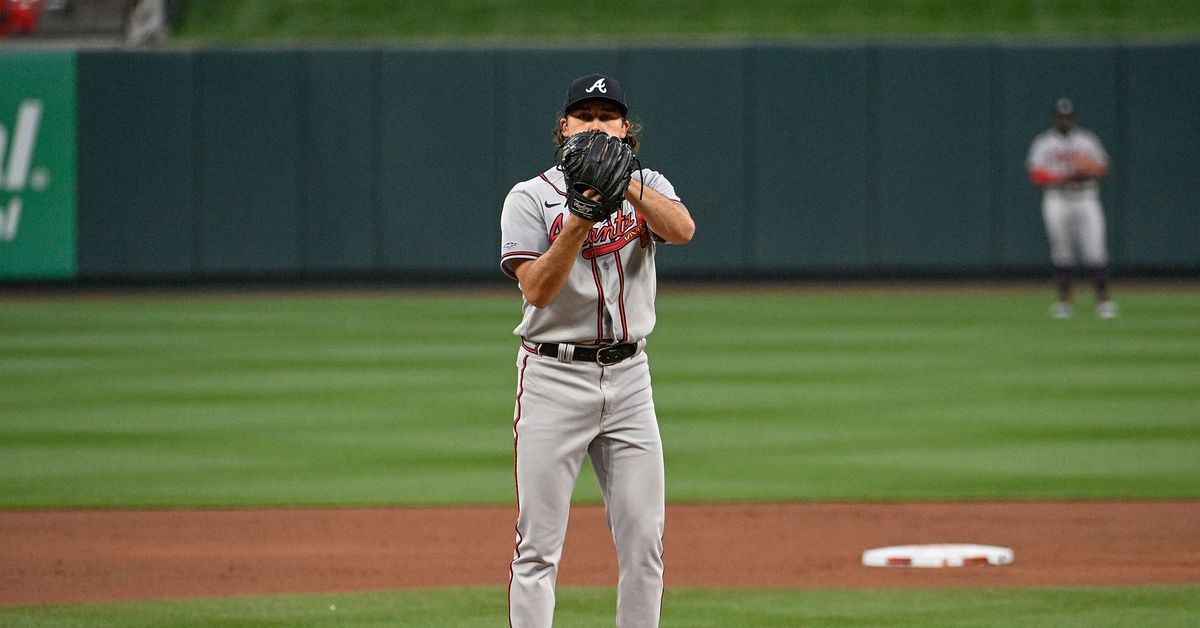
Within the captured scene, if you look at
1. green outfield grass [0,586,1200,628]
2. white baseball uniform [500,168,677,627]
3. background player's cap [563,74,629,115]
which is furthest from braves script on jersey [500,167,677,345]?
green outfield grass [0,586,1200,628]

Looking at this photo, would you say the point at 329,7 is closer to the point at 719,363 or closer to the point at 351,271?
the point at 351,271

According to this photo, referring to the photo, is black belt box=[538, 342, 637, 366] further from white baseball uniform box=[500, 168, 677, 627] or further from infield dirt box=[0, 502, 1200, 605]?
infield dirt box=[0, 502, 1200, 605]

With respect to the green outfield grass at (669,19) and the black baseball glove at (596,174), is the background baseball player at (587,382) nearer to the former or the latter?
the black baseball glove at (596,174)

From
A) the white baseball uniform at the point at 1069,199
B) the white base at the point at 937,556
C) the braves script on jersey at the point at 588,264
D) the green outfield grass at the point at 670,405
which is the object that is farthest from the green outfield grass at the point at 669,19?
the braves script on jersey at the point at 588,264

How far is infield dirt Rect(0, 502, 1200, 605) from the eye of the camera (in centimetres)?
678

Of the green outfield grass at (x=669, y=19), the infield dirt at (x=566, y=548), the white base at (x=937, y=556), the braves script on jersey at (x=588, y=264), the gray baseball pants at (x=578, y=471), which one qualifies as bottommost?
the infield dirt at (x=566, y=548)

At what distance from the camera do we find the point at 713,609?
6223 millimetres

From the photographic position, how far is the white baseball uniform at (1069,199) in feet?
59.8

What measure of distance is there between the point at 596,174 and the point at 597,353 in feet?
2.02

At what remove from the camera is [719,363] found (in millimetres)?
14312

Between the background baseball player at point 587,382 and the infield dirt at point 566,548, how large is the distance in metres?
2.07

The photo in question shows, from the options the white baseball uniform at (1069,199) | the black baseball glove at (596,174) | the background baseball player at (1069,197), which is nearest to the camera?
the black baseball glove at (596,174)

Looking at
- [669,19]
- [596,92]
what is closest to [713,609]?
[596,92]

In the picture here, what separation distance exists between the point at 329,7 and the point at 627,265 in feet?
71.1
